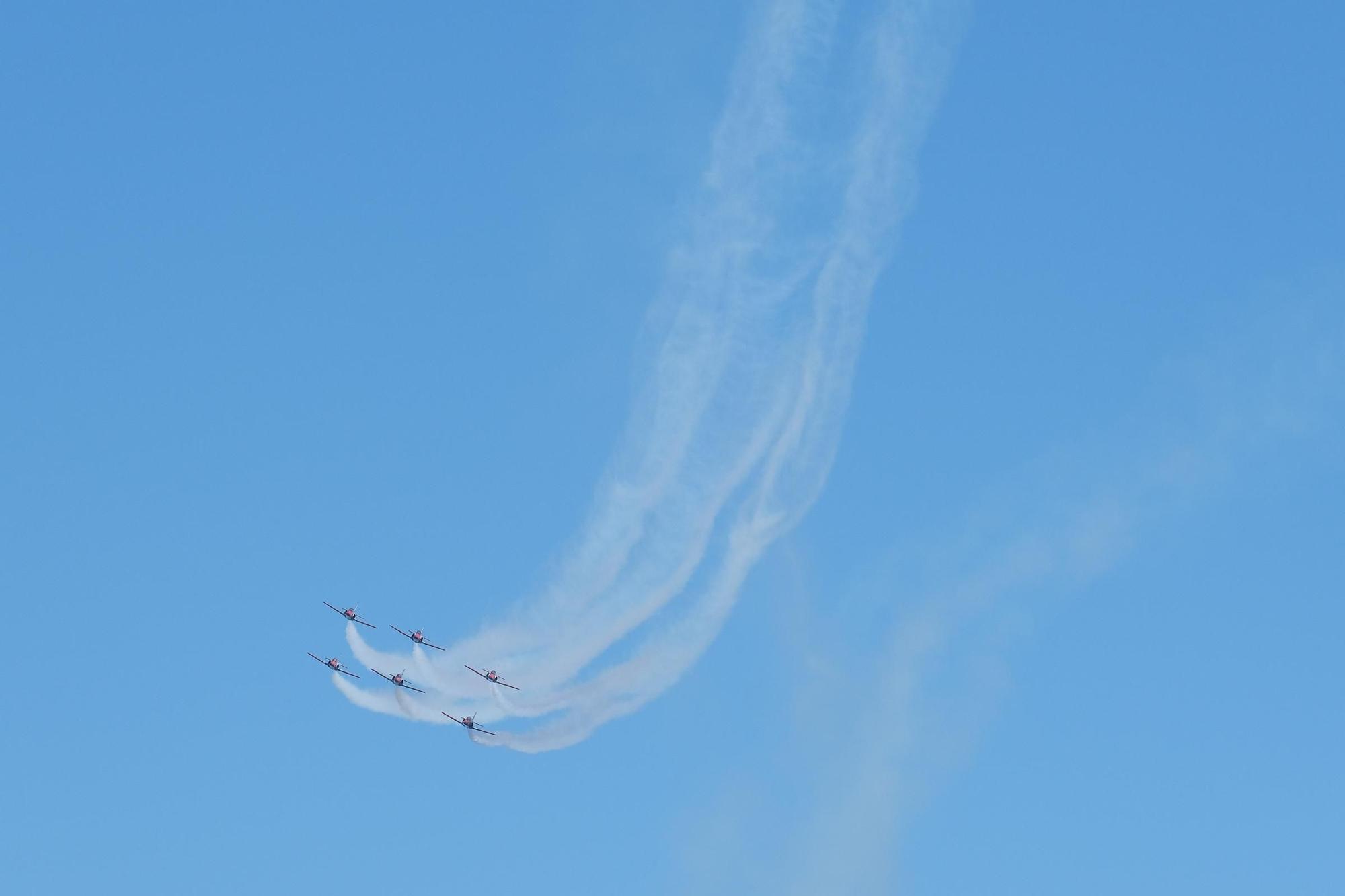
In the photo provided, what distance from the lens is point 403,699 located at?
280 ft

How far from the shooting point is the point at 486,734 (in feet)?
275

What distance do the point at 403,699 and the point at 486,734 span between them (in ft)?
16.0

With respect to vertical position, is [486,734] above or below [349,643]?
below

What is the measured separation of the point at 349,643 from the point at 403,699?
450 centimetres

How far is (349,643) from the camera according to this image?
3438 inches

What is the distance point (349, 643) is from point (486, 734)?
9.23 meters
